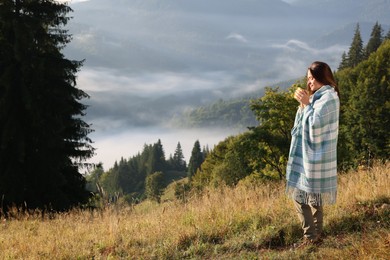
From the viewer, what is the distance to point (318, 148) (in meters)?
4.13

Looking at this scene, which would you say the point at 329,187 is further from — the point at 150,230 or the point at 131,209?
the point at 131,209

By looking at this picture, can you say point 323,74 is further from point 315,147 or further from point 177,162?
point 177,162

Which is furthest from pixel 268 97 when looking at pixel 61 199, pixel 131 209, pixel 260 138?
pixel 131 209

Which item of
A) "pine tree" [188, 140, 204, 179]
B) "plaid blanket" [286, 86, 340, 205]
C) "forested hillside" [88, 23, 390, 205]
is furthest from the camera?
"pine tree" [188, 140, 204, 179]

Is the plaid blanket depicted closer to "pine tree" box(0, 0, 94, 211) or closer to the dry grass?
the dry grass

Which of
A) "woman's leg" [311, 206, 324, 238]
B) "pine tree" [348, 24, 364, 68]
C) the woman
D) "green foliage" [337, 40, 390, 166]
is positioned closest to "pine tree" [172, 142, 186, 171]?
"pine tree" [348, 24, 364, 68]

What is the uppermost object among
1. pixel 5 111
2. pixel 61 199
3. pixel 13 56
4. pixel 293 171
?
pixel 13 56

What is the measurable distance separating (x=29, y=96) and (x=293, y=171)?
12.2m

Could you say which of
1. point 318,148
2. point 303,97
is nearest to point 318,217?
point 318,148

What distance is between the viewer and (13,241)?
19.6 feet

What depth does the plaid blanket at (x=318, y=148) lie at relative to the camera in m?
4.05

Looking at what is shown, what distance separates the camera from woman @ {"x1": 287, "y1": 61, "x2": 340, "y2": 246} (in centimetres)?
407

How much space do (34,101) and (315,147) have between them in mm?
12930

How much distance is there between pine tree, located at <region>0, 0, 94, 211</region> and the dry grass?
8038mm
